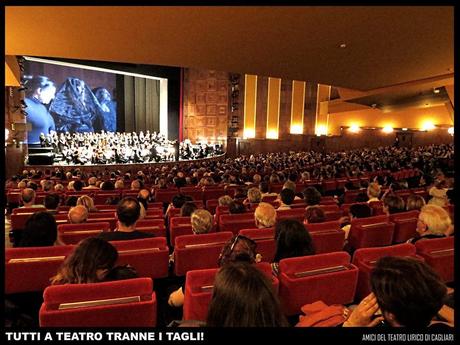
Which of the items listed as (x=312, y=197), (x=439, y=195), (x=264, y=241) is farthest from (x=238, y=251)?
(x=439, y=195)

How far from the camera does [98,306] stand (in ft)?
5.98

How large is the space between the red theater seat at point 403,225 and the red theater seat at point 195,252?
215 cm

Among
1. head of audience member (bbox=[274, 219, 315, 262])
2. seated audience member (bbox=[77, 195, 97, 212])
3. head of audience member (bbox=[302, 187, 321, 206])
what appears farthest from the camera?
head of audience member (bbox=[302, 187, 321, 206])

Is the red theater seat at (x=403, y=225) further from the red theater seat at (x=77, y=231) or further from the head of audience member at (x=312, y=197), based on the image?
the red theater seat at (x=77, y=231)

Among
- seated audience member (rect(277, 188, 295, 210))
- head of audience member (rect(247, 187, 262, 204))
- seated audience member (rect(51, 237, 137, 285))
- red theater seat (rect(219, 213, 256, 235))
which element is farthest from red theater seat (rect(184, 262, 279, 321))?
head of audience member (rect(247, 187, 262, 204))

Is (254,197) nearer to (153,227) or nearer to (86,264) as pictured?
(153,227)

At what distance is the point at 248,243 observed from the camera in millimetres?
2275

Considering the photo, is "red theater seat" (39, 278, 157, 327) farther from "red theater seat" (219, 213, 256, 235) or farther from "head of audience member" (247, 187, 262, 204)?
"head of audience member" (247, 187, 262, 204)

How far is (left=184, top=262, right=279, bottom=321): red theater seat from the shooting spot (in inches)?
78.8

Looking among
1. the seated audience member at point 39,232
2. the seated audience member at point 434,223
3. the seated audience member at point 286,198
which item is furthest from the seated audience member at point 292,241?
the seated audience member at point 286,198

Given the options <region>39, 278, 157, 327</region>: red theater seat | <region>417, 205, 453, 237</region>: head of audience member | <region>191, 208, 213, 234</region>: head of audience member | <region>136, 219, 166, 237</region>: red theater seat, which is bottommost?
<region>136, 219, 166, 237</region>: red theater seat

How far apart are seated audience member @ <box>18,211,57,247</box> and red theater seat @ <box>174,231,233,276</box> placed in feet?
3.65

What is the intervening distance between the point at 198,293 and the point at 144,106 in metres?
21.0

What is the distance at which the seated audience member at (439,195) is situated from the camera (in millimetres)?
5117
